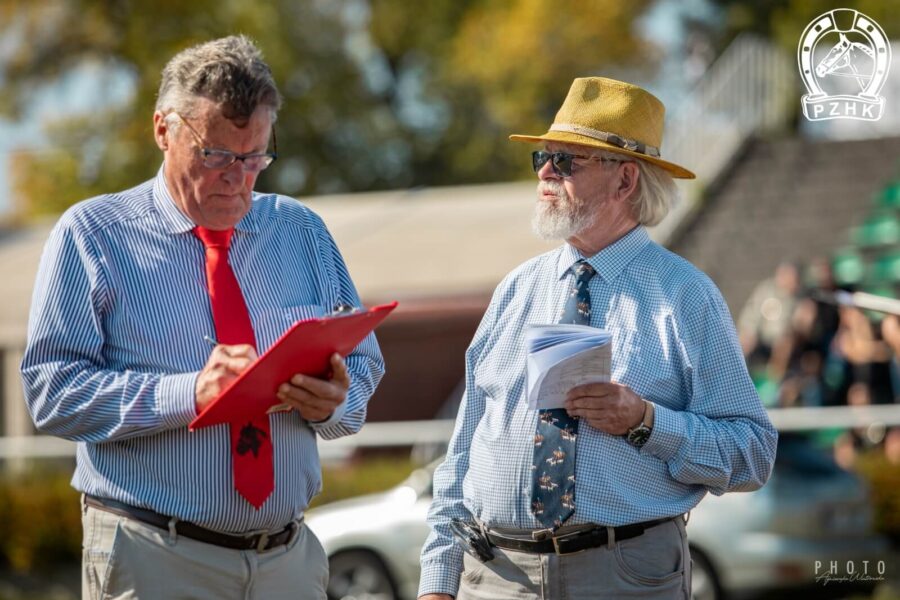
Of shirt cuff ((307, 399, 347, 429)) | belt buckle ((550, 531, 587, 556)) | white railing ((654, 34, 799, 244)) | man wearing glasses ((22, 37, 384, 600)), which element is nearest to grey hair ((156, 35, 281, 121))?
man wearing glasses ((22, 37, 384, 600))

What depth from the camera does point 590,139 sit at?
12.6 ft

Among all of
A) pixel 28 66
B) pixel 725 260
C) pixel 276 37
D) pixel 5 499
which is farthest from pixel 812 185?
pixel 276 37

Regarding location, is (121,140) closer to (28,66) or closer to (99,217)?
(28,66)

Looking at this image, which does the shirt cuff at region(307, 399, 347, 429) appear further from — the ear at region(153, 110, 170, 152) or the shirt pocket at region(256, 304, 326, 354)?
the ear at region(153, 110, 170, 152)

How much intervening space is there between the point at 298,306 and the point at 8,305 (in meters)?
13.4

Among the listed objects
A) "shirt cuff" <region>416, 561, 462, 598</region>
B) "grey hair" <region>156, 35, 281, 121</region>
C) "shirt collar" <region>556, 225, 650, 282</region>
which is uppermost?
"grey hair" <region>156, 35, 281, 121</region>

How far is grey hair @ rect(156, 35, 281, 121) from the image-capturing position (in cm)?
351

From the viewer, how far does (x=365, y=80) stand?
1420 inches

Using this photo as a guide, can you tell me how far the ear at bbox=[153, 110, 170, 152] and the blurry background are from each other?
1.73 m

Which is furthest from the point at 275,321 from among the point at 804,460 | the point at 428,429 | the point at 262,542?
the point at 428,429

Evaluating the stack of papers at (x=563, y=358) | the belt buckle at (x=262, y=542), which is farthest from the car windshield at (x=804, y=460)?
the belt buckle at (x=262, y=542)

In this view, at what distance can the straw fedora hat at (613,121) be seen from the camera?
151 inches

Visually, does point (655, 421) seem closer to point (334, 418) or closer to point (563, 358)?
point (563, 358)

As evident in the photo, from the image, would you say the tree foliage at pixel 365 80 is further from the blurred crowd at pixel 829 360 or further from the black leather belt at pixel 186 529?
the black leather belt at pixel 186 529
